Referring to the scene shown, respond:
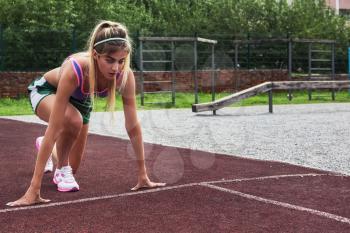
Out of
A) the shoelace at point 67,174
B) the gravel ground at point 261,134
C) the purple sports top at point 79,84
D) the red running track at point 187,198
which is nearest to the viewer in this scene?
the red running track at point 187,198

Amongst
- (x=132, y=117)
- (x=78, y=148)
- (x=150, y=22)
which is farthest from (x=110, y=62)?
(x=150, y=22)

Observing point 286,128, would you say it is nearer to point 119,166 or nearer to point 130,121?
point 119,166

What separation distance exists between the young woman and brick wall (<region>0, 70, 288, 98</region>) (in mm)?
13901

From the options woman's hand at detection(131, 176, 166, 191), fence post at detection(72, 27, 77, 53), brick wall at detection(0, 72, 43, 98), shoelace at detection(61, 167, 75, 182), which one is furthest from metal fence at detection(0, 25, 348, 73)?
woman's hand at detection(131, 176, 166, 191)

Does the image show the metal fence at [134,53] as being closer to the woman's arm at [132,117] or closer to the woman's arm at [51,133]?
the woman's arm at [132,117]

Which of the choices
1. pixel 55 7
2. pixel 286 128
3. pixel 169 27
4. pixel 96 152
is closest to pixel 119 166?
pixel 96 152

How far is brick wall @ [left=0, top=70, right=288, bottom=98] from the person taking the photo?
713 inches

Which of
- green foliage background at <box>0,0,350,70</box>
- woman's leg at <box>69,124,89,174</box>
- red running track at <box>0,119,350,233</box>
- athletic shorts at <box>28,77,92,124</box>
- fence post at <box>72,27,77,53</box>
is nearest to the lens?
red running track at <box>0,119,350,233</box>

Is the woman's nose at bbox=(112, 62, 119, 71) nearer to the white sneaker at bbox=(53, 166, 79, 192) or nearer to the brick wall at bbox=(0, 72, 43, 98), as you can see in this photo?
the white sneaker at bbox=(53, 166, 79, 192)

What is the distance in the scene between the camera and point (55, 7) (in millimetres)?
21391

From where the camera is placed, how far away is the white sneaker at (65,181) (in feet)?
14.9

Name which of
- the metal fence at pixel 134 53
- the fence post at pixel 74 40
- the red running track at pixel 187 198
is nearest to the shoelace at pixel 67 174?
the red running track at pixel 187 198

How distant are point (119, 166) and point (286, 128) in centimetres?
480

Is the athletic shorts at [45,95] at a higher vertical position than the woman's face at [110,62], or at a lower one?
lower
